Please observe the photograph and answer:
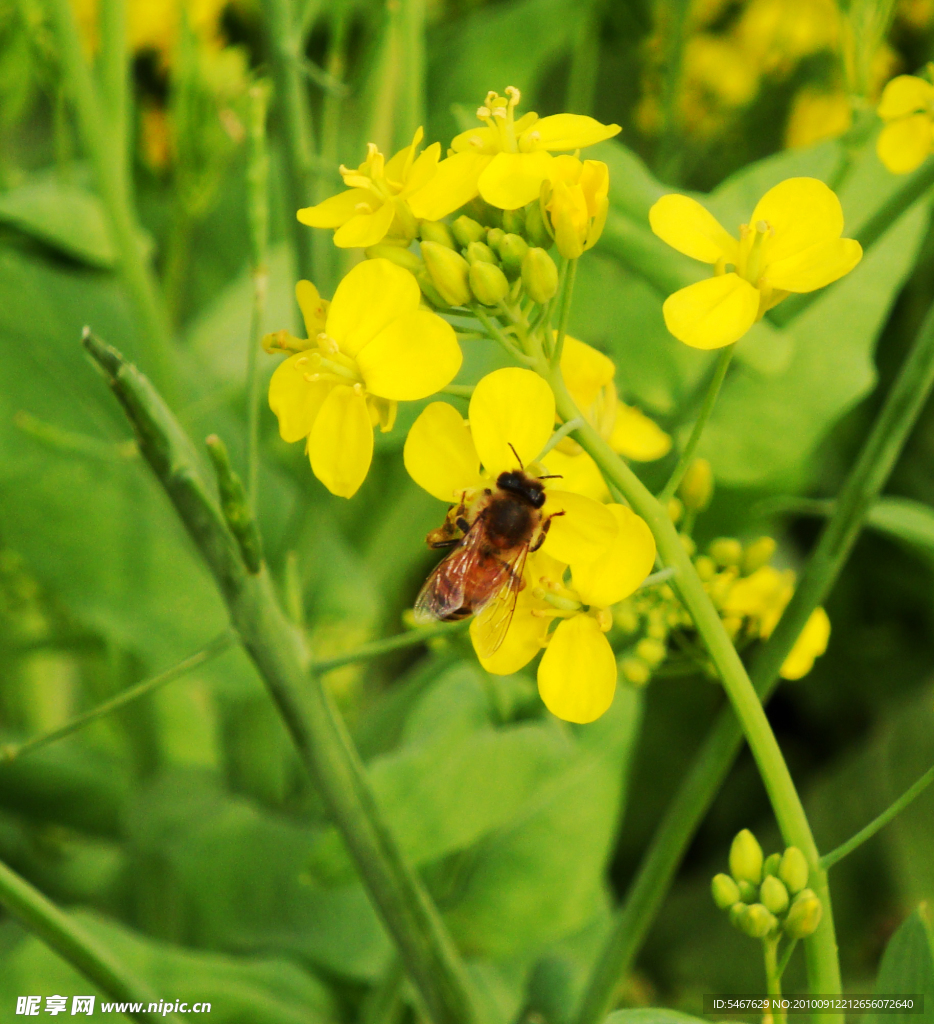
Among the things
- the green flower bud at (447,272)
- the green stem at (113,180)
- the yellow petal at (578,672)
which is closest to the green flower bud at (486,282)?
the green flower bud at (447,272)

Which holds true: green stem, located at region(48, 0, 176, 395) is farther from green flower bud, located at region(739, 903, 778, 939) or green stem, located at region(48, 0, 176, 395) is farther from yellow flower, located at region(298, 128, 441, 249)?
green flower bud, located at region(739, 903, 778, 939)

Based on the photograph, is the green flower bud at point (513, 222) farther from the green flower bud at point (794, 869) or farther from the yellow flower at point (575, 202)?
the green flower bud at point (794, 869)

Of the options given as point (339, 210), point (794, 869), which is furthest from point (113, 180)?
point (794, 869)

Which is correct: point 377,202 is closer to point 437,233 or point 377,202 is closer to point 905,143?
point 437,233

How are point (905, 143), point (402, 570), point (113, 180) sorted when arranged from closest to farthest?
1. point (905, 143)
2. point (113, 180)
3. point (402, 570)

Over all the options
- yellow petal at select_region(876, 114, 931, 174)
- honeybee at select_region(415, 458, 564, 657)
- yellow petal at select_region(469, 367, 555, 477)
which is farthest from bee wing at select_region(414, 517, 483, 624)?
yellow petal at select_region(876, 114, 931, 174)

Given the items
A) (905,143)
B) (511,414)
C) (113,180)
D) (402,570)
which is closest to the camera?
(511,414)

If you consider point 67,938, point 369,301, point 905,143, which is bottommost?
point 67,938
